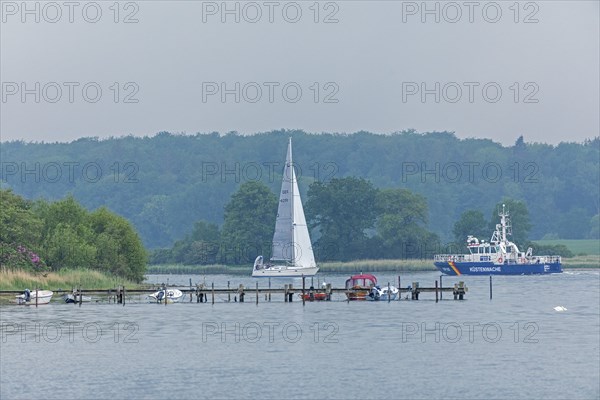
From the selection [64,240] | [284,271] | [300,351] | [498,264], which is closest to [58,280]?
[64,240]

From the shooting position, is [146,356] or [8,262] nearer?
[146,356]

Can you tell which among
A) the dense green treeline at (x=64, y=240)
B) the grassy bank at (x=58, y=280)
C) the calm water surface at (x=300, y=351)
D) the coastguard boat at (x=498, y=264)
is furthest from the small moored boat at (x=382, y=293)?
the coastguard boat at (x=498, y=264)

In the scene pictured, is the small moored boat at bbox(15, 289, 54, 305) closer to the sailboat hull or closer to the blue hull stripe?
the sailboat hull

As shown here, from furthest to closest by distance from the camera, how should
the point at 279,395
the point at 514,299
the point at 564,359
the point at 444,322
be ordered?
the point at 514,299 < the point at 444,322 < the point at 564,359 < the point at 279,395

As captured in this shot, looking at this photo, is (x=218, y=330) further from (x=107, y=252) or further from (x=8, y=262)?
(x=107, y=252)

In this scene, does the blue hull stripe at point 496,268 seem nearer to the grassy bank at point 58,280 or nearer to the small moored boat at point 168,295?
the grassy bank at point 58,280

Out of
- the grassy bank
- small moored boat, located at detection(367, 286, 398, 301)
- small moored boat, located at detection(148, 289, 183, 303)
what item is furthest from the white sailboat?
small moored boat, located at detection(367, 286, 398, 301)

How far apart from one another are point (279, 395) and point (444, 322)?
37.8m

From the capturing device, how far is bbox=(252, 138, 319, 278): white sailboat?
176 meters

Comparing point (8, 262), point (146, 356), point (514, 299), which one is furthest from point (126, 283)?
point (146, 356)

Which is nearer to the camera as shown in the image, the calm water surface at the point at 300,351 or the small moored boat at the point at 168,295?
the calm water surface at the point at 300,351

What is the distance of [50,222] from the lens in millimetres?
130250

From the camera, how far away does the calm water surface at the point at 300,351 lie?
57.0 meters

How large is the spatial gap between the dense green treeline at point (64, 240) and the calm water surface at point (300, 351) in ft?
34.2
